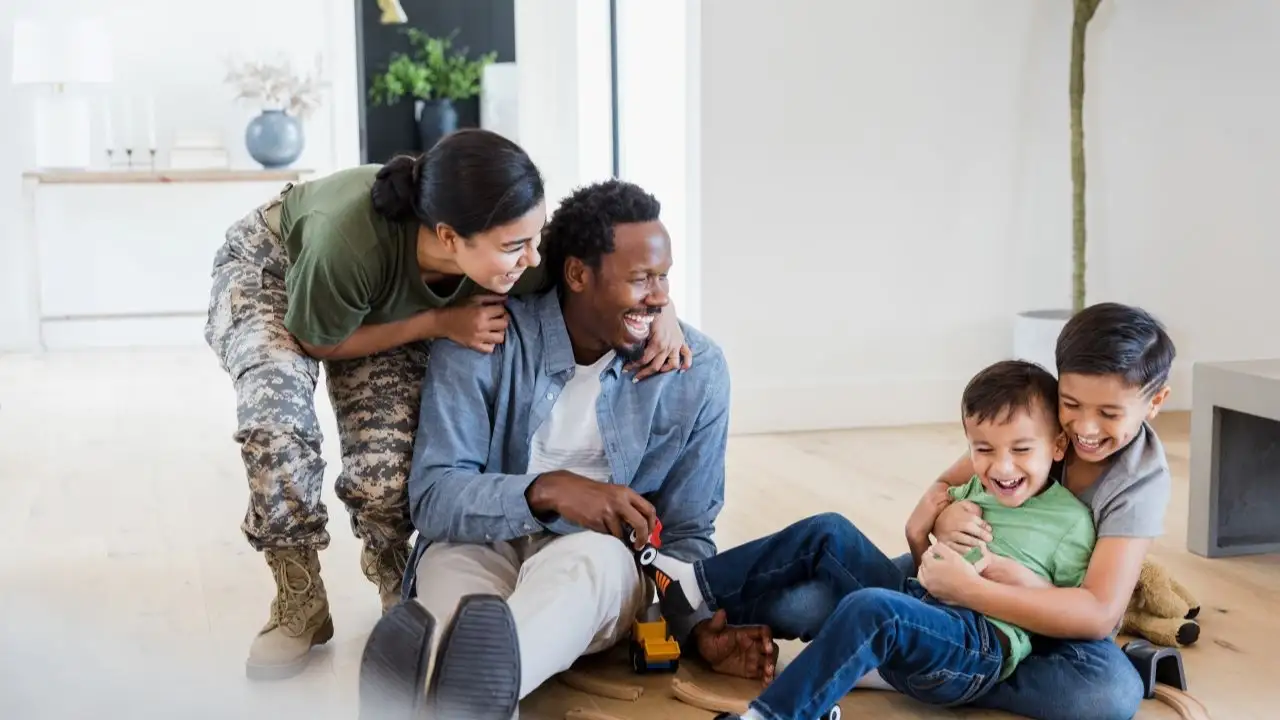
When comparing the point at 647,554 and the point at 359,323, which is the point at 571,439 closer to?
the point at 647,554

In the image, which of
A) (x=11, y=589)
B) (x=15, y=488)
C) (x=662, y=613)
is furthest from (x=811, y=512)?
(x=15, y=488)

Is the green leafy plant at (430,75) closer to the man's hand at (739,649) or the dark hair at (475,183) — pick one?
the dark hair at (475,183)

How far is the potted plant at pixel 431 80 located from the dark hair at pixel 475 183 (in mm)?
5307

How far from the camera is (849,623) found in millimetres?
1700

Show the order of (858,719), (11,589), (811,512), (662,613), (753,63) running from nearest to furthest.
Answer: (858,719)
(662,613)
(11,589)
(811,512)
(753,63)

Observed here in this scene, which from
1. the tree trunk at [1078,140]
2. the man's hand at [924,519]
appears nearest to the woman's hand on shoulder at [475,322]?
the man's hand at [924,519]

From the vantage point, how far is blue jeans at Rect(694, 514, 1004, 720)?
5.52ft

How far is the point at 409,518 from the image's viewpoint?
7.33 ft

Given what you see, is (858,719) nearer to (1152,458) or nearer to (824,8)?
(1152,458)

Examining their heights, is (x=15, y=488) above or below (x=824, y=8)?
→ below

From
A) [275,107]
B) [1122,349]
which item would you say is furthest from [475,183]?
[275,107]

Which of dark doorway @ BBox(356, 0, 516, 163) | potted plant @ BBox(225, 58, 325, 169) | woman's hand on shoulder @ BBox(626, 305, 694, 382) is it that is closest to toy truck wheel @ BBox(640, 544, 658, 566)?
woman's hand on shoulder @ BBox(626, 305, 694, 382)

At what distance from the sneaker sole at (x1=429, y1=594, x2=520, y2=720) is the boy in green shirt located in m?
0.29

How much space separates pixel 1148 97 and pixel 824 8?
993 millimetres
